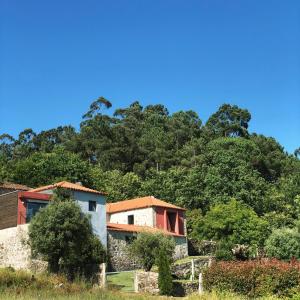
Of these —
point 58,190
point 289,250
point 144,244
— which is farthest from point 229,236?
point 58,190

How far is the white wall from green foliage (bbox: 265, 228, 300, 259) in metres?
11.4

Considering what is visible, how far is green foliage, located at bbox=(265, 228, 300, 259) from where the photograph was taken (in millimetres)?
39656

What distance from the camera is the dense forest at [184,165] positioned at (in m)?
52.7

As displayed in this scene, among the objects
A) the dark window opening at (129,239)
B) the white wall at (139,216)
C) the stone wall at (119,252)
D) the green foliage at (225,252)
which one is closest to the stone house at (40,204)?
the stone wall at (119,252)

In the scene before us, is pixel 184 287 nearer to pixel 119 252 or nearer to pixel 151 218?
pixel 119 252

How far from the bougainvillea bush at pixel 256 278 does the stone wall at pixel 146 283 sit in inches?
133

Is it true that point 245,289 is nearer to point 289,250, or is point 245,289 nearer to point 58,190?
point 58,190

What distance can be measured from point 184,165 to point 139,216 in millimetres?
29385

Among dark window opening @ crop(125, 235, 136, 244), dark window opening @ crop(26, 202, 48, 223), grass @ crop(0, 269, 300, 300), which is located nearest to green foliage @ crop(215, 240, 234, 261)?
dark window opening @ crop(125, 235, 136, 244)

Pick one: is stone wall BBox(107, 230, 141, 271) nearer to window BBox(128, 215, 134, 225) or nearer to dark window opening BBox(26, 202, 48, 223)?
dark window opening BBox(26, 202, 48, 223)

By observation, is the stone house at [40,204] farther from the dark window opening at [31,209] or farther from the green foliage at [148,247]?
the green foliage at [148,247]

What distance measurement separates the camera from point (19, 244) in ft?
109

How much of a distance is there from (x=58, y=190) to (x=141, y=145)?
47.8 meters

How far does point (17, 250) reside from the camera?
33438 mm
